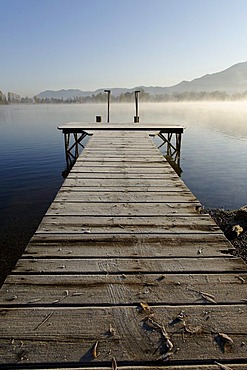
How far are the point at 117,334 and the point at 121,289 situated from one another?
0.38m

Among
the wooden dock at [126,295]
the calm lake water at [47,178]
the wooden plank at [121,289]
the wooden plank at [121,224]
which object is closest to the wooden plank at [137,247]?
the wooden dock at [126,295]

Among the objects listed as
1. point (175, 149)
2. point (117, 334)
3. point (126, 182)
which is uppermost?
point (126, 182)

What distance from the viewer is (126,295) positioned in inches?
72.7

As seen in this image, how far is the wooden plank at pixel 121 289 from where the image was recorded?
5.90 feet

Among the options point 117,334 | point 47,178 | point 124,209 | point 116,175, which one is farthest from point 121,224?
point 47,178

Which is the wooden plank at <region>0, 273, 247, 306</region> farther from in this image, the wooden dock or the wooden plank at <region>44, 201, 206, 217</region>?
the wooden plank at <region>44, 201, 206, 217</region>

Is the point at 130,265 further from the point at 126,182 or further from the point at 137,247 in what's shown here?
the point at 126,182

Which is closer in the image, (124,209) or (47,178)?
(124,209)

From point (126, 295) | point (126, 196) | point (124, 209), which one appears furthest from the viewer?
point (126, 196)

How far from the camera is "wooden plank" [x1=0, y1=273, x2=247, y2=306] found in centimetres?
180

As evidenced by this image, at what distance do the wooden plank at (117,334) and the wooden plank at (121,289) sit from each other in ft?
0.24

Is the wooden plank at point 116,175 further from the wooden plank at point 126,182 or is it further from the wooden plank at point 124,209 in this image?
the wooden plank at point 124,209

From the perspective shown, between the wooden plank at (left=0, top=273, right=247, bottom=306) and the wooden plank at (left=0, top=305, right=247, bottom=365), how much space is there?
0.24 feet

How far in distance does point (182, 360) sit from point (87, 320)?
58 cm
